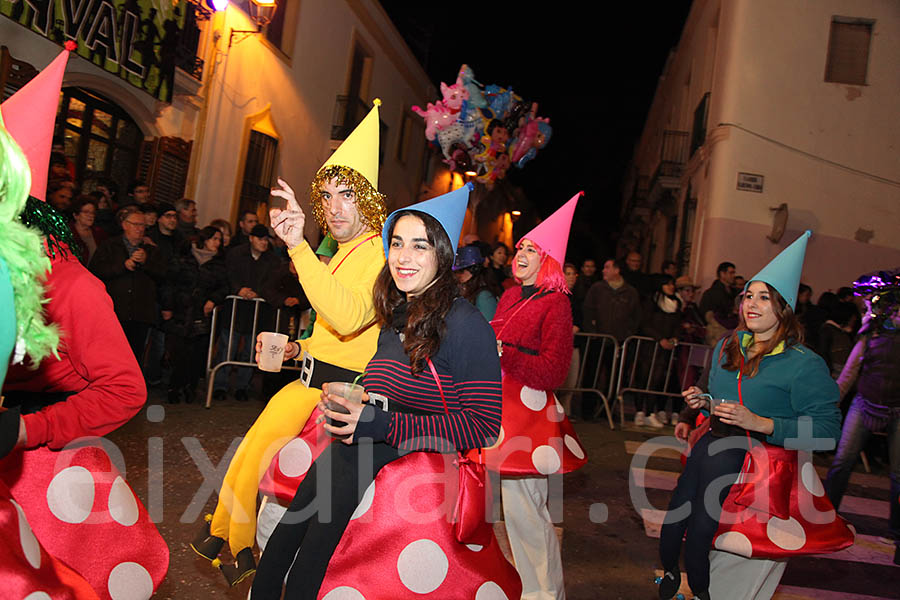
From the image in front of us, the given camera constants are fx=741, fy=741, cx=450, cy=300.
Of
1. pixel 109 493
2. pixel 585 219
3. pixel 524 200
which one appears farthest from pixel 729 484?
pixel 585 219

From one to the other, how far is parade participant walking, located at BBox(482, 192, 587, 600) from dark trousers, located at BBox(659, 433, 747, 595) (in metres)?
0.74

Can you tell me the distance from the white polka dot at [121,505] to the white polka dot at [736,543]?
2551 millimetres

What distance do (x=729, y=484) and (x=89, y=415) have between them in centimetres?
276

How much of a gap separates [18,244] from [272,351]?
5.57 ft

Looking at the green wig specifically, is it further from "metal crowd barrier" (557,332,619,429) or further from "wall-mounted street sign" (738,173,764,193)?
"wall-mounted street sign" (738,173,764,193)

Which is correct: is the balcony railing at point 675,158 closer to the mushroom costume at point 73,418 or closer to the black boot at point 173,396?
the black boot at point 173,396

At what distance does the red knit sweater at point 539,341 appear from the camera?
4.31m

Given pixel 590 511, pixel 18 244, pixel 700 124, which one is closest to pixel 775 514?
pixel 590 511

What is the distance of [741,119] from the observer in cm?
1441

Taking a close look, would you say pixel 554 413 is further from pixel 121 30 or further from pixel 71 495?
pixel 121 30

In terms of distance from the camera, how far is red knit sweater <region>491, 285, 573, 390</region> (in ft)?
14.1

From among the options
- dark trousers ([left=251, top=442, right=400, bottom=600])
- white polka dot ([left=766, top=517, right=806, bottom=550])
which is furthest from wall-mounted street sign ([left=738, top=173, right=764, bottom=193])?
dark trousers ([left=251, top=442, right=400, bottom=600])

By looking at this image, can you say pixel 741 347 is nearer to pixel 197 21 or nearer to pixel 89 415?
pixel 89 415

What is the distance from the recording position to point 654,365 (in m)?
10.1
